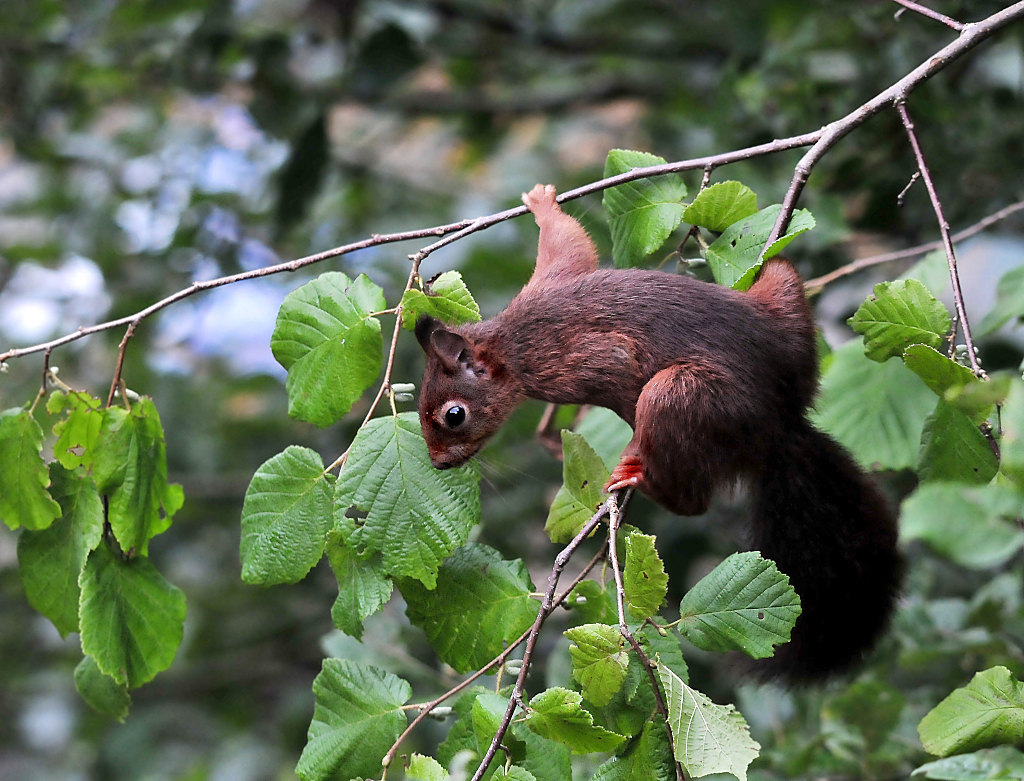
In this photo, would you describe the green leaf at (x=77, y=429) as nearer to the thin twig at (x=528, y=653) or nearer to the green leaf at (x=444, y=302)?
the green leaf at (x=444, y=302)

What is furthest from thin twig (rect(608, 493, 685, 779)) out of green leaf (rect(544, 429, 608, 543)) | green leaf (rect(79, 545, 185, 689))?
green leaf (rect(79, 545, 185, 689))

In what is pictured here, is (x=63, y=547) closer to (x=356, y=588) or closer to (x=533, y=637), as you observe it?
(x=356, y=588)

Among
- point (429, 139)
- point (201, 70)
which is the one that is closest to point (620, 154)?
point (201, 70)

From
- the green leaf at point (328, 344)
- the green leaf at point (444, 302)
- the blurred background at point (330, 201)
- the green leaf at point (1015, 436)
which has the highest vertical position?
the green leaf at point (1015, 436)

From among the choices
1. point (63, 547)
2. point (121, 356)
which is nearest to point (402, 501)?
point (121, 356)

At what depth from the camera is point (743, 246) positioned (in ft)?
5.35

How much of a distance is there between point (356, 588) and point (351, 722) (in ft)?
0.65

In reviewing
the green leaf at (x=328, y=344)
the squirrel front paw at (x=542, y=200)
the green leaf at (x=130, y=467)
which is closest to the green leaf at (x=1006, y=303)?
the squirrel front paw at (x=542, y=200)

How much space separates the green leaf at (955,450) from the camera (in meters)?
1.39

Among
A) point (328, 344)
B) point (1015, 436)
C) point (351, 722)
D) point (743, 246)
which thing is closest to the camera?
point (1015, 436)

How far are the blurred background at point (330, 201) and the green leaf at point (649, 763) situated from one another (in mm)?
1029

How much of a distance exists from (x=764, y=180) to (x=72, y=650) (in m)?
4.18

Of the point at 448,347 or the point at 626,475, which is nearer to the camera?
the point at 626,475

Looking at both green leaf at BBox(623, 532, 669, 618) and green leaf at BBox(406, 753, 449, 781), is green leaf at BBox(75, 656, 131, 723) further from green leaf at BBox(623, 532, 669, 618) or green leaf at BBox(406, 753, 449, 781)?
green leaf at BBox(623, 532, 669, 618)
